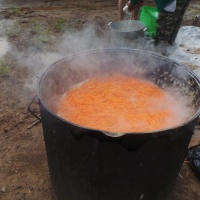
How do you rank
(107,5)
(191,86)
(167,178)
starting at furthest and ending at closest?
(107,5) → (191,86) → (167,178)

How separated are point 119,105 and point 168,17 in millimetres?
3072

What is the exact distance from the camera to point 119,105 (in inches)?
105

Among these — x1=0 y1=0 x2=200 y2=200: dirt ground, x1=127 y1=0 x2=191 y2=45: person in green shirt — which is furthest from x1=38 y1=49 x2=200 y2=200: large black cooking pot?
x1=127 y1=0 x2=191 y2=45: person in green shirt

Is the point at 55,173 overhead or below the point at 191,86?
below

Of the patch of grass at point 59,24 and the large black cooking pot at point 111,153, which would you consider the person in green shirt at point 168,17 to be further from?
the patch of grass at point 59,24

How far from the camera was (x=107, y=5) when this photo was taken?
30.1ft

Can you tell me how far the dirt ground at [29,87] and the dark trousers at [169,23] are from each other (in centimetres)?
229

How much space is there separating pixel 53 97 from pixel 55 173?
2.51ft

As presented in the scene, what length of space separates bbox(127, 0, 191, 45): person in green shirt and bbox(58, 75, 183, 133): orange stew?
2.01m

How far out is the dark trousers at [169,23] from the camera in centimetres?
486

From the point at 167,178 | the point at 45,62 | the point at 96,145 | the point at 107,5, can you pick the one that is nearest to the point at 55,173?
the point at 96,145

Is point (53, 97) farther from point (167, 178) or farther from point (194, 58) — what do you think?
point (194, 58)

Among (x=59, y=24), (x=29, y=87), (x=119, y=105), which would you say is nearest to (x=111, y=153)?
(x=119, y=105)

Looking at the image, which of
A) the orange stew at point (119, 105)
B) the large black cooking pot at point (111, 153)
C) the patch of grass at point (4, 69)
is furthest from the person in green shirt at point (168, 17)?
the patch of grass at point (4, 69)
